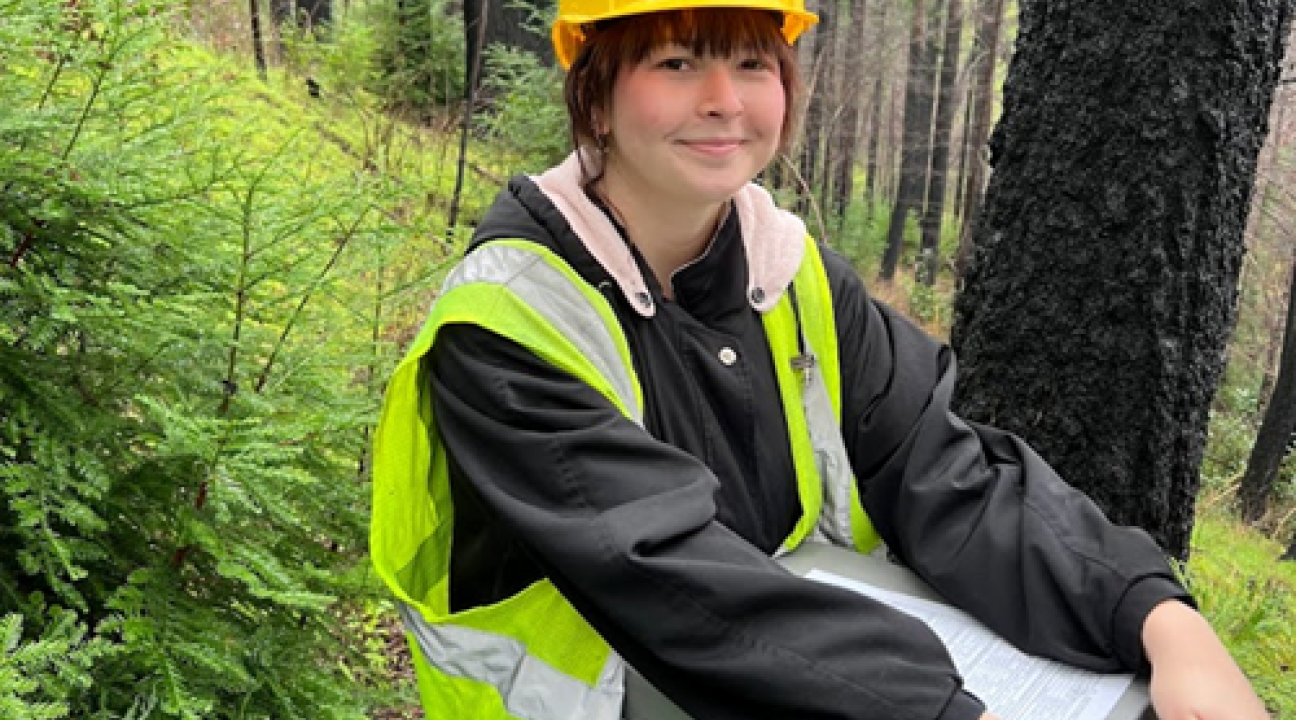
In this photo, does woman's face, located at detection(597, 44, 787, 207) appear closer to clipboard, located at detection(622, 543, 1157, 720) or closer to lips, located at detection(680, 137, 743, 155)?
lips, located at detection(680, 137, 743, 155)

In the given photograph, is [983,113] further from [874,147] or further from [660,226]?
[660,226]

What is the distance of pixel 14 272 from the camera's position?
1874 millimetres

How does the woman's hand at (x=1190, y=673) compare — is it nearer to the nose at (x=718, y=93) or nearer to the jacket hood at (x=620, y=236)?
the jacket hood at (x=620, y=236)

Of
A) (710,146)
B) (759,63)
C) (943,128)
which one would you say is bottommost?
(943,128)

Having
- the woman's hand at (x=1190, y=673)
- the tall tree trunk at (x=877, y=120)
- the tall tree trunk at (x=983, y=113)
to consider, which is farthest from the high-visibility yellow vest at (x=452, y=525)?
the tall tree trunk at (x=877, y=120)

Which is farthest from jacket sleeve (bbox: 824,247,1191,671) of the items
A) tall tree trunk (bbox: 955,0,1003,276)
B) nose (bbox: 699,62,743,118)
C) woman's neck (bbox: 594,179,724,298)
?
tall tree trunk (bbox: 955,0,1003,276)

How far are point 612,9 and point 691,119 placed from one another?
0.21m

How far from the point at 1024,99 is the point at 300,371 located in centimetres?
216

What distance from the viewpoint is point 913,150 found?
2350 cm

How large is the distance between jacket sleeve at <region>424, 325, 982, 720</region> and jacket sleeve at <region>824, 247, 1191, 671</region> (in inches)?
12.9

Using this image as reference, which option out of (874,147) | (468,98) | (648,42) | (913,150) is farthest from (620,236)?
(874,147)

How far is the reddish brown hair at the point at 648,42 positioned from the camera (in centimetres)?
173

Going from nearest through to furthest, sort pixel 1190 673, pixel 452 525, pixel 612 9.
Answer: pixel 1190 673 → pixel 612 9 → pixel 452 525

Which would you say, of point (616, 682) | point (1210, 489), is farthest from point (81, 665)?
point (1210, 489)
